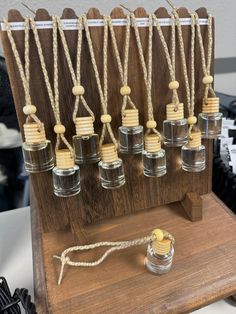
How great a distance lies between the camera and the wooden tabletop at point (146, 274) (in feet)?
0.92

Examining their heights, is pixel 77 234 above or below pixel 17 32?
below

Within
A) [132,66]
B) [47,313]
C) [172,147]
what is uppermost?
[132,66]

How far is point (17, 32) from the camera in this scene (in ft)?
0.90

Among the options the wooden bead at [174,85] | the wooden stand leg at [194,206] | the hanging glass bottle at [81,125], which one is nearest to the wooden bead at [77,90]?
the hanging glass bottle at [81,125]

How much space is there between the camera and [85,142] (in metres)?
0.32

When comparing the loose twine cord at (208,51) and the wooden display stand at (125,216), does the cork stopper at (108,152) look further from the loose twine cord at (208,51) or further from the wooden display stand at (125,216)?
the loose twine cord at (208,51)

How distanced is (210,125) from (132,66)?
13 centimetres

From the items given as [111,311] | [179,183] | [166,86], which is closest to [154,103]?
[166,86]

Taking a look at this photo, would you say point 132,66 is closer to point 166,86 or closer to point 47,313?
point 166,86

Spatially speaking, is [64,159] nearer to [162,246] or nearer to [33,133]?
[33,133]

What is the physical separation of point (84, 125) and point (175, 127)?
11cm

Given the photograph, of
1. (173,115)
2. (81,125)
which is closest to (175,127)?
(173,115)

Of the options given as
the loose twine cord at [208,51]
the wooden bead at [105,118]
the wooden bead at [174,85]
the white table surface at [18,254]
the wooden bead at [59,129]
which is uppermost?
the loose twine cord at [208,51]

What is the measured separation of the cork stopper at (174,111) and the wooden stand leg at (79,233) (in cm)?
18
